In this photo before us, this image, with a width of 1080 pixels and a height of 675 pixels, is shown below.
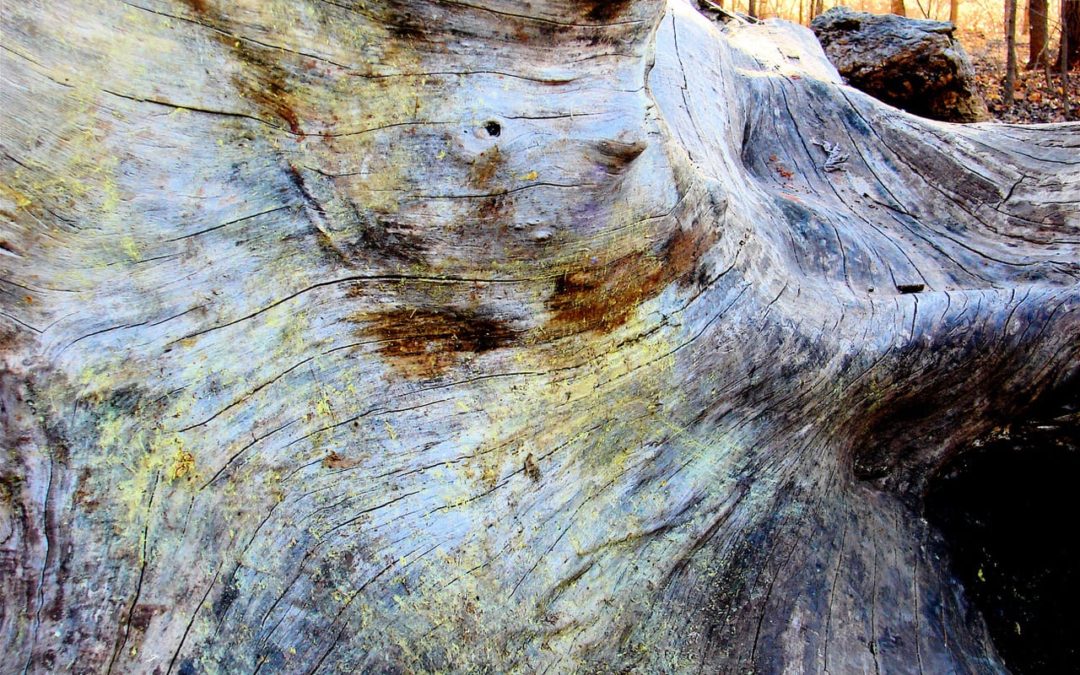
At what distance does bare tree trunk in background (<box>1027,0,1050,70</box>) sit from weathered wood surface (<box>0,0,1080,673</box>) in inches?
330

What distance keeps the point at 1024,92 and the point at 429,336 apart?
29.3 feet

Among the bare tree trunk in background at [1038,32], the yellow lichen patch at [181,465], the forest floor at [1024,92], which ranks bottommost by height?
the forest floor at [1024,92]

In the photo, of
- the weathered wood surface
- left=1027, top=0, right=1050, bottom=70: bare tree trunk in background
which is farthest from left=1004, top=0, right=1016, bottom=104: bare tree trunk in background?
the weathered wood surface

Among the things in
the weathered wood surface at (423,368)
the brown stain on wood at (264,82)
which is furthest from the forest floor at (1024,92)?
the brown stain on wood at (264,82)

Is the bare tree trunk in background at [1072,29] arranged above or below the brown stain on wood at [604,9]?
below

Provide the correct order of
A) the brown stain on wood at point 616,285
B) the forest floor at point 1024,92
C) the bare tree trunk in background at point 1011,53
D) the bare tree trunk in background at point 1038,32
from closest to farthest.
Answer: the brown stain on wood at point 616,285
the bare tree trunk in background at point 1011,53
the forest floor at point 1024,92
the bare tree trunk in background at point 1038,32

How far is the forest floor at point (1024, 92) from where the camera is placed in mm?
7543

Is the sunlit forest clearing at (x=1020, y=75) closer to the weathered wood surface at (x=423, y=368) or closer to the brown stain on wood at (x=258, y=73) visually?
the weathered wood surface at (x=423, y=368)

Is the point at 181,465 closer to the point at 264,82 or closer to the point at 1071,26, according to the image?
the point at 264,82

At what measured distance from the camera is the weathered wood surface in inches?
67.5

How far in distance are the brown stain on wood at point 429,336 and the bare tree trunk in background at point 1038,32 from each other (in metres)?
9.69

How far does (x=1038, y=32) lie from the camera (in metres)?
A: 9.44

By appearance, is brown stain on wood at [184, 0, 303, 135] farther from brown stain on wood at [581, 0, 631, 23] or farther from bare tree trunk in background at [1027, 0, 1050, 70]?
bare tree trunk in background at [1027, 0, 1050, 70]

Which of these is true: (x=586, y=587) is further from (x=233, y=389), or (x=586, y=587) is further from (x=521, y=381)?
(x=233, y=389)
